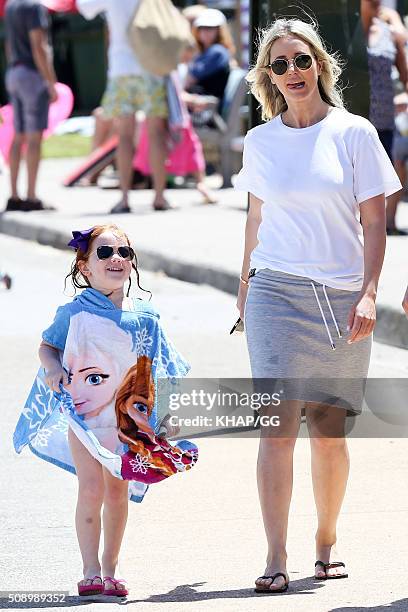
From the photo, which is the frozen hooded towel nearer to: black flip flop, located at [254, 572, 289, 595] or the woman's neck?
black flip flop, located at [254, 572, 289, 595]

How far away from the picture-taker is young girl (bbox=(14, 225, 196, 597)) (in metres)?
4.59

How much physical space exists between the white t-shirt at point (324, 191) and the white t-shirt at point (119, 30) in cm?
907

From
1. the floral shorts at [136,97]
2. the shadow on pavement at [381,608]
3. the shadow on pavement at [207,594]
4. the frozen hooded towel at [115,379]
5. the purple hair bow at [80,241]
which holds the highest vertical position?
Answer: the floral shorts at [136,97]

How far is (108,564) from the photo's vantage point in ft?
15.2

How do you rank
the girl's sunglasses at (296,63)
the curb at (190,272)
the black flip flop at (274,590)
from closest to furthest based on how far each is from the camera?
the black flip flop at (274,590)
the girl's sunglasses at (296,63)
the curb at (190,272)

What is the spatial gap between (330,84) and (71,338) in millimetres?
1220

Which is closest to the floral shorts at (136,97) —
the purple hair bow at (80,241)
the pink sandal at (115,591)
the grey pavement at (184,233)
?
the grey pavement at (184,233)

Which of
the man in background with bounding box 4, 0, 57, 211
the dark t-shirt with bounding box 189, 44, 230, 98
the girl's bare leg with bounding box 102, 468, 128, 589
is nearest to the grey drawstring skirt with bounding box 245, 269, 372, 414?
the girl's bare leg with bounding box 102, 468, 128, 589

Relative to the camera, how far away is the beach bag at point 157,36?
13.4 meters

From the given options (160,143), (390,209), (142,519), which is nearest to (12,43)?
(160,143)

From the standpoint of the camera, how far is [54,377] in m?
4.55

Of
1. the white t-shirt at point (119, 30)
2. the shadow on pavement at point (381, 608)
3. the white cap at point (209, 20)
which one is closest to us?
the shadow on pavement at point (381, 608)

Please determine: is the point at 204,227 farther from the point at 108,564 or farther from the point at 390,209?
the point at 108,564

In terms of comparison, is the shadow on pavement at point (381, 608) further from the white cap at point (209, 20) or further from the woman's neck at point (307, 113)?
the white cap at point (209, 20)
